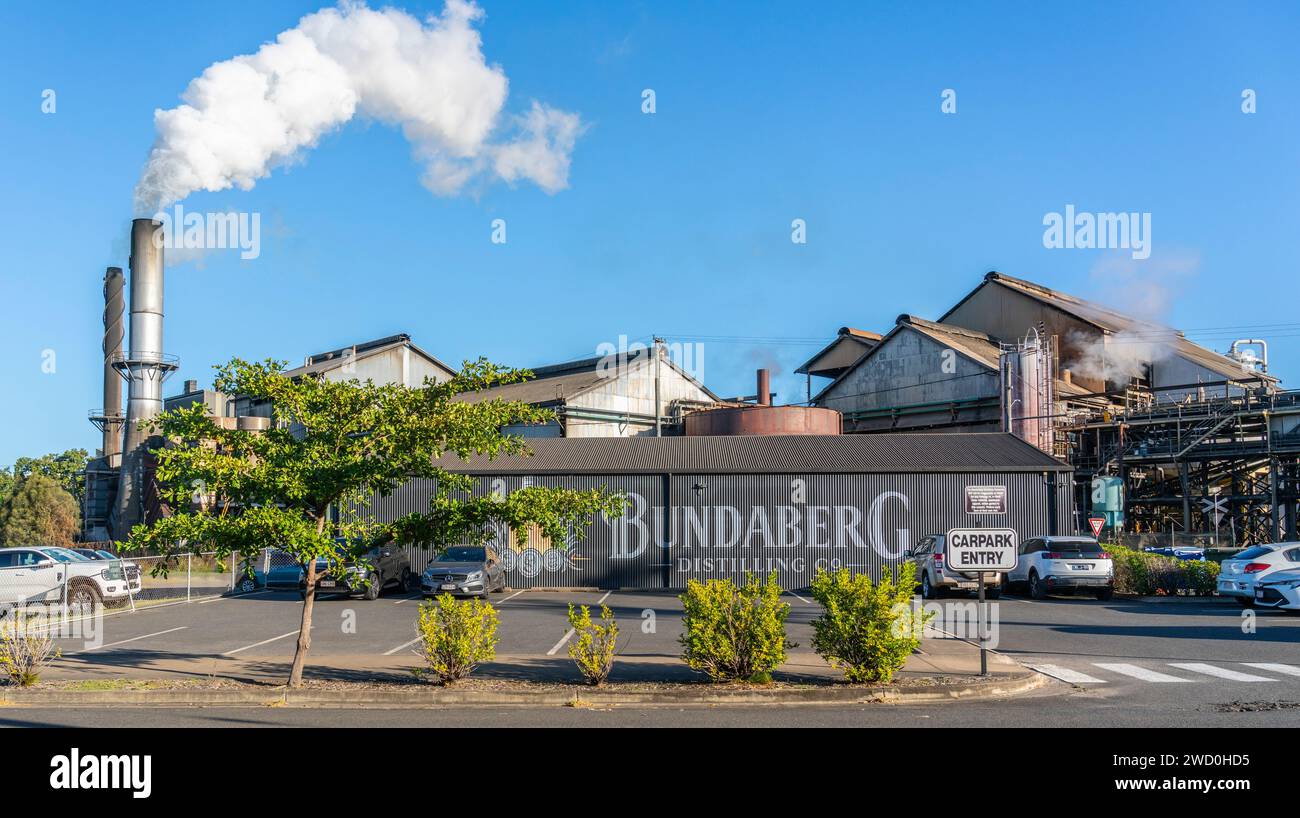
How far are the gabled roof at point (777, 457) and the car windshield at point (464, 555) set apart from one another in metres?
4.24

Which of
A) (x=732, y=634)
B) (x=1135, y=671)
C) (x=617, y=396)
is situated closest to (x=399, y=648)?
(x=732, y=634)

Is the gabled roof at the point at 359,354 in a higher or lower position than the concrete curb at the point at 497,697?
higher

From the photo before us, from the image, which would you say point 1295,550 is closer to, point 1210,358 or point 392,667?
point 392,667

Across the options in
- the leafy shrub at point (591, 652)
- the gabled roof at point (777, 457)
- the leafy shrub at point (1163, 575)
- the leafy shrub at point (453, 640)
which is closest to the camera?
the leafy shrub at point (591, 652)

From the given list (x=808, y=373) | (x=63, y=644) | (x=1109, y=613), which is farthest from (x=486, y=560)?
(x=808, y=373)

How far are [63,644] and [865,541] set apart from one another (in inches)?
828

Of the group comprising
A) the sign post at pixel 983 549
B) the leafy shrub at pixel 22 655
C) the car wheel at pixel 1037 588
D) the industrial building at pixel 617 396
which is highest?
the industrial building at pixel 617 396

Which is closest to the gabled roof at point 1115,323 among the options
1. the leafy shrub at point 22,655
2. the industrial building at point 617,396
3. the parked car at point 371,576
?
the industrial building at point 617,396

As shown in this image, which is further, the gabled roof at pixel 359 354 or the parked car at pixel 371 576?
the gabled roof at pixel 359 354

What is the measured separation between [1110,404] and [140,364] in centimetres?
4989

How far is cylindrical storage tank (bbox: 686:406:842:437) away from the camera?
43406 mm

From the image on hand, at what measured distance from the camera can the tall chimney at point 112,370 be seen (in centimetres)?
5888

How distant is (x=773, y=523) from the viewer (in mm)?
30141

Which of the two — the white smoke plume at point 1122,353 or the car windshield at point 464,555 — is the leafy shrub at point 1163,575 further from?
the white smoke plume at point 1122,353
